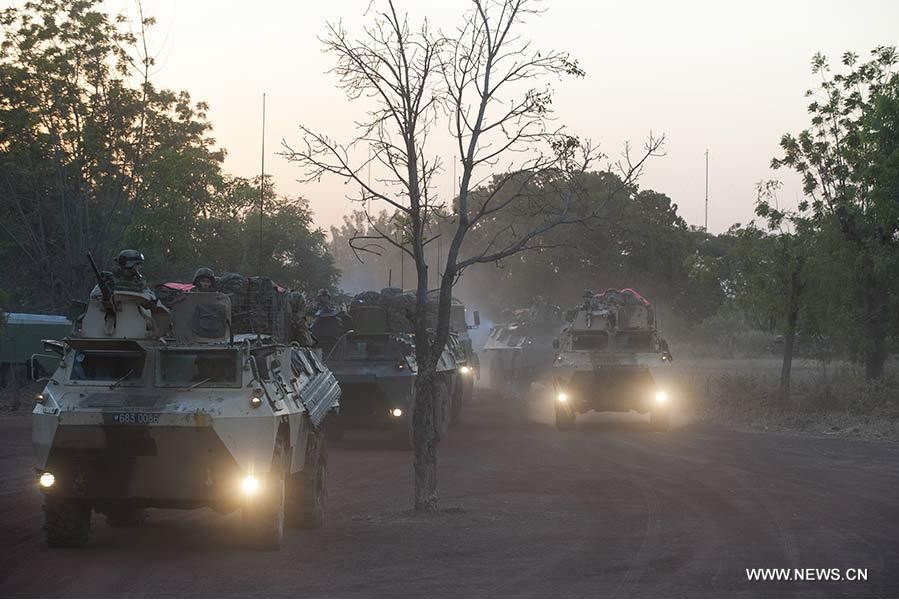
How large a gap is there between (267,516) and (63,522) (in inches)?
71.4

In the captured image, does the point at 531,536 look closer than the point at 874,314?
Yes

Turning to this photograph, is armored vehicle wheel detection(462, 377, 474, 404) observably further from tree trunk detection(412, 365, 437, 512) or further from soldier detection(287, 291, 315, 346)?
tree trunk detection(412, 365, 437, 512)

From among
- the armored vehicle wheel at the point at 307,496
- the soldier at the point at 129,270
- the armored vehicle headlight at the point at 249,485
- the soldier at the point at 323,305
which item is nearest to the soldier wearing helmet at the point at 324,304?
the soldier at the point at 323,305

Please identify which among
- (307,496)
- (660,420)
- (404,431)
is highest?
(660,420)

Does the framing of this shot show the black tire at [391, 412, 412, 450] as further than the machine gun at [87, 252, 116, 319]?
Yes

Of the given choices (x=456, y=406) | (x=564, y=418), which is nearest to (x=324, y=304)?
(x=456, y=406)

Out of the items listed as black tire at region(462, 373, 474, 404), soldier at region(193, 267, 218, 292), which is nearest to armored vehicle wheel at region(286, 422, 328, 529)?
soldier at region(193, 267, 218, 292)

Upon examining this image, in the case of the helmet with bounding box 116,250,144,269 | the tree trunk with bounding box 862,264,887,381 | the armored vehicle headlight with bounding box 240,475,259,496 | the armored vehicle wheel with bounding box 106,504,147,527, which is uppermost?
the tree trunk with bounding box 862,264,887,381

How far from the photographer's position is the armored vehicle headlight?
1117cm

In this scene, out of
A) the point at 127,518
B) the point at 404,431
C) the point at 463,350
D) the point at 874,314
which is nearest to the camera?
the point at 127,518

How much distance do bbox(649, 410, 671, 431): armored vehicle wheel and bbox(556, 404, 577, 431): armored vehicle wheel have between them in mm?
1655

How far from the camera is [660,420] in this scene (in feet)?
84.8

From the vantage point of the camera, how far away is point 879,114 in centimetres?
2495

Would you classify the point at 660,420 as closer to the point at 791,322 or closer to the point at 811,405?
the point at 811,405
